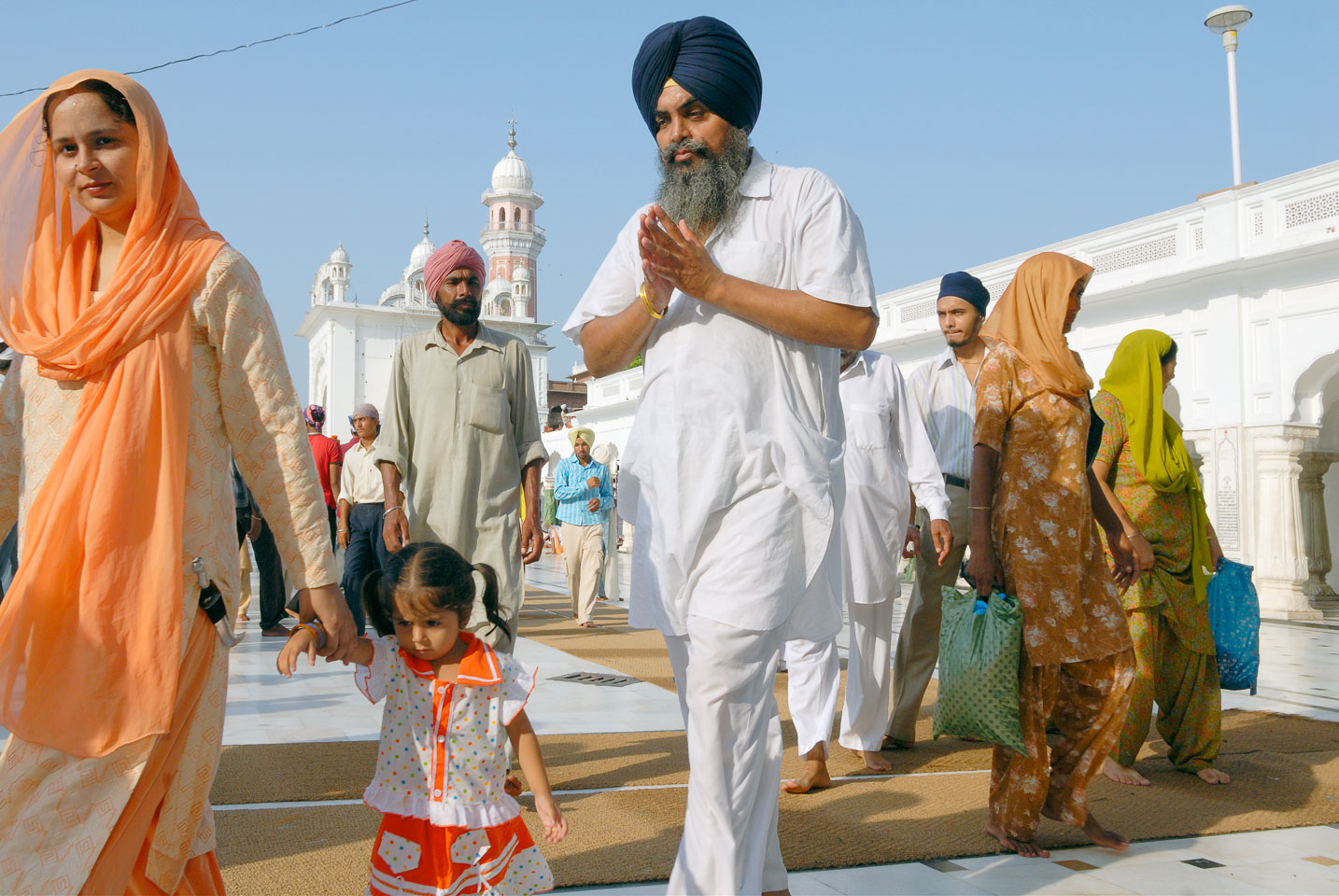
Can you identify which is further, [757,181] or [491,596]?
[491,596]

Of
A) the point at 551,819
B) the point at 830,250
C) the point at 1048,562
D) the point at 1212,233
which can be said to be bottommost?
the point at 551,819

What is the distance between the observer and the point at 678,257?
2.20 m

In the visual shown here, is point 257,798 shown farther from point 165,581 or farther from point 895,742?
point 895,742

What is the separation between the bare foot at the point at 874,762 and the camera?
4238mm

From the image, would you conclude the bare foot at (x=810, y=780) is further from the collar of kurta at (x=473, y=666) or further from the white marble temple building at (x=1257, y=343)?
the white marble temple building at (x=1257, y=343)

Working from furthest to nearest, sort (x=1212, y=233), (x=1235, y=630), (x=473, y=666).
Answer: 1. (x=1212, y=233)
2. (x=1235, y=630)
3. (x=473, y=666)

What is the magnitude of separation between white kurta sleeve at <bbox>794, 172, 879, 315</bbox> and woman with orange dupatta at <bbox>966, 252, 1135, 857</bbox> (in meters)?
1.28

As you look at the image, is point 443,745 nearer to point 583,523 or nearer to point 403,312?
point 583,523

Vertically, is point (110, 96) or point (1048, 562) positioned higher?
point (110, 96)

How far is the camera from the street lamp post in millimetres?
14477

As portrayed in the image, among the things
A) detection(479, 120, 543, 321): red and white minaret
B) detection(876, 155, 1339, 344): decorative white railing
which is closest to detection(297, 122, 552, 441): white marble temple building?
detection(479, 120, 543, 321): red and white minaret

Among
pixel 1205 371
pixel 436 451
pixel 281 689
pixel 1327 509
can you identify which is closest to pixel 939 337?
pixel 1205 371

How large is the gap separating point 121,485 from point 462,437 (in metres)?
2.15

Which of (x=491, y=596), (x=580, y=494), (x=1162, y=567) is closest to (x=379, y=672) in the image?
(x=491, y=596)
